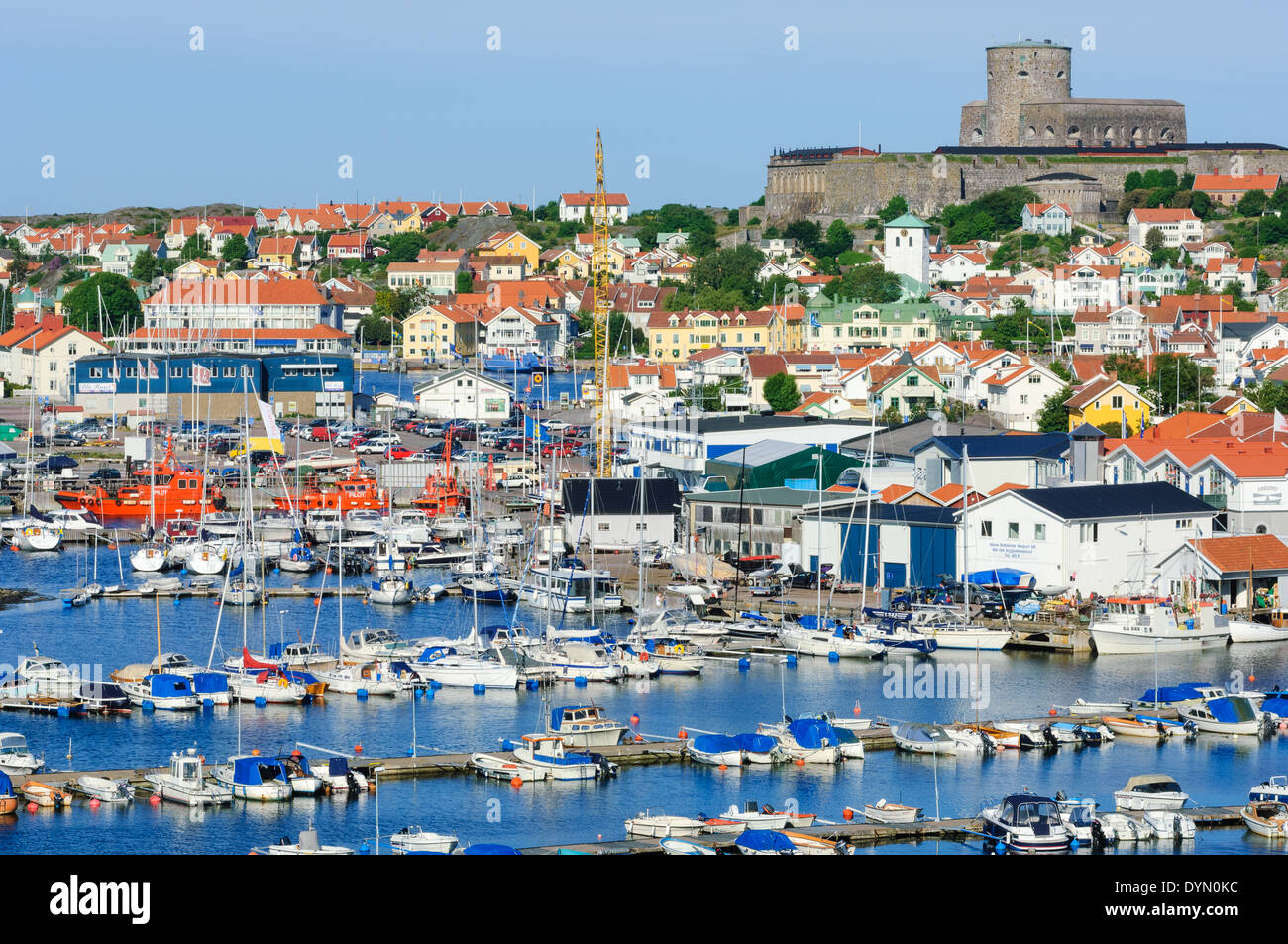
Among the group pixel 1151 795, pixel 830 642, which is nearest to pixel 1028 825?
pixel 1151 795

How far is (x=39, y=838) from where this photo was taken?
9.02 meters

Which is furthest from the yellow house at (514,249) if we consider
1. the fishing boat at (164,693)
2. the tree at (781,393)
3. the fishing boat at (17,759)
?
the fishing boat at (17,759)

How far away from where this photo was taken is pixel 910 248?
42531 millimetres

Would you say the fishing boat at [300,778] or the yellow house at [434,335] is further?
the yellow house at [434,335]

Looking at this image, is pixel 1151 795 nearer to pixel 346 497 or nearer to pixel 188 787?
pixel 188 787

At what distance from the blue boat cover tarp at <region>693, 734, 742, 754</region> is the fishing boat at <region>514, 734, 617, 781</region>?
1.66ft

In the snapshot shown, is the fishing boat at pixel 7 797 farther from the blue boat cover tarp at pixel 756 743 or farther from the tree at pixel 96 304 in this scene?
the tree at pixel 96 304

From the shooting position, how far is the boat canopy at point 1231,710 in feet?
38.2

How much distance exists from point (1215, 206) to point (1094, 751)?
38195 millimetres

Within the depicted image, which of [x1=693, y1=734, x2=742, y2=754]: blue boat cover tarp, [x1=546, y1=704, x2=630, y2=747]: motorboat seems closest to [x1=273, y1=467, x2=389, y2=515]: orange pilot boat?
[x1=546, y1=704, x2=630, y2=747]: motorboat

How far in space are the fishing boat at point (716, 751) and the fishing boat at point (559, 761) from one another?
0.48 metres

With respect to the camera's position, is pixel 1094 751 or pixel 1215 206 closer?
pixel 1094 751
